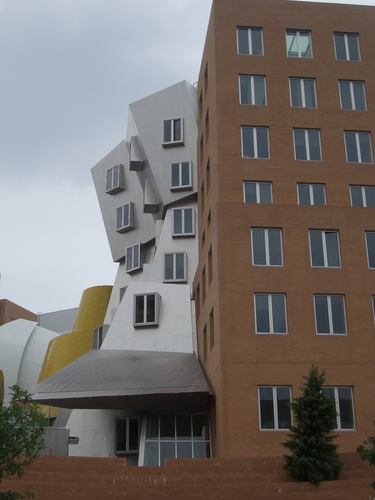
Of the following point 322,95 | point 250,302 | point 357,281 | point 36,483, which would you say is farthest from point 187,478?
point 322,95

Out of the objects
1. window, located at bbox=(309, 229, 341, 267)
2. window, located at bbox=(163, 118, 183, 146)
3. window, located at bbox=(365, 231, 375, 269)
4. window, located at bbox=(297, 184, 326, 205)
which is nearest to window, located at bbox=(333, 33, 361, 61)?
window, located at bbox=(297, 184, 326, 205)

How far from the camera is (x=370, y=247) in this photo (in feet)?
118

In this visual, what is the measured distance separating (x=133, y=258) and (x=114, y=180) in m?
7.46

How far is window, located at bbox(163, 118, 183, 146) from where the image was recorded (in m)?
52.9

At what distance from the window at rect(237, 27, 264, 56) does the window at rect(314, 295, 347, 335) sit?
50.6 ft

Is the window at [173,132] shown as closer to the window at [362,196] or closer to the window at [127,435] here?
the window at [362,196]

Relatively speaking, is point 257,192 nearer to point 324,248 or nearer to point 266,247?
point 266,247

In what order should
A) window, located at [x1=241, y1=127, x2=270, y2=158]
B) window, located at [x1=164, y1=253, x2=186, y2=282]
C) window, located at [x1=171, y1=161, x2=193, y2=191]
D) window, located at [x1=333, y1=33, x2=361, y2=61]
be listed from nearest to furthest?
window, located at [x1=241, y1=127, x2=270, y2=158] → window, located at [x1=333, y1=33, x2=361, y2=61] → window, located at [x1=164, y1=253, x2=186, y2=282] → window, located at [x1=171, y1=161, x2=193, y2=191]

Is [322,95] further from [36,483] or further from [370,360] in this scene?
[36,483]

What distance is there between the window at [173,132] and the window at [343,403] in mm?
25749

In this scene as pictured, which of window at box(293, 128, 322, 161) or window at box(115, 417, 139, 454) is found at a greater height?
window at box(293, 128, 322, 161)

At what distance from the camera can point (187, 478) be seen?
84.5 feet

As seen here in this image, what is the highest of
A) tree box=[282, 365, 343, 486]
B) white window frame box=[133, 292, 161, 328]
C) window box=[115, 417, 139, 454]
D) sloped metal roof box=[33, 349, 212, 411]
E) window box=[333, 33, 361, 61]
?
window box=[333, 33, 361, 61]

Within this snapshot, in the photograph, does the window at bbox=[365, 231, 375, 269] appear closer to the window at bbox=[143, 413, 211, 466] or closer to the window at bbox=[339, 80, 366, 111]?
the window at bbox=[339, 80, 366, 111]
